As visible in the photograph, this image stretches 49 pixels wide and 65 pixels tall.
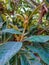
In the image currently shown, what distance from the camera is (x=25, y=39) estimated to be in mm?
686

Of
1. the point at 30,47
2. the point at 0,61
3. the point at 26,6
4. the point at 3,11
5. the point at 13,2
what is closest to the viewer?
the point at 0,61

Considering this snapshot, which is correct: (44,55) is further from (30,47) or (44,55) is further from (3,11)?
(3,11)

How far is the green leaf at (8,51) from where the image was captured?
0.58m

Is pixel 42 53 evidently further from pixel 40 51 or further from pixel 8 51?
pixel 8 51

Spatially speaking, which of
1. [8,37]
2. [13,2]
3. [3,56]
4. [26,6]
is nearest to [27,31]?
[8,37]

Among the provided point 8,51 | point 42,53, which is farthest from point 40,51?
point 8,51

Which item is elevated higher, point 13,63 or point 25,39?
point 25,39

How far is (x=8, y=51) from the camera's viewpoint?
2.04 feet

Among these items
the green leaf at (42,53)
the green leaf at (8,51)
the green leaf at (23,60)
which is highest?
the green leaf at (8,51)

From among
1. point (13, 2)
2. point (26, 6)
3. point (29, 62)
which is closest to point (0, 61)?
point (29, 62)

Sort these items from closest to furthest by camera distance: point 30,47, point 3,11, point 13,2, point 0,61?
point 0,61 → point 30,47 → point 3,11 → point 13,2

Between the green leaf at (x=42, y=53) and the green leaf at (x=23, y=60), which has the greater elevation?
the green leaf at (x=42, y=53)

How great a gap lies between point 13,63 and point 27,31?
0.14 metres

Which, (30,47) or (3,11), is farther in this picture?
(3,11)
